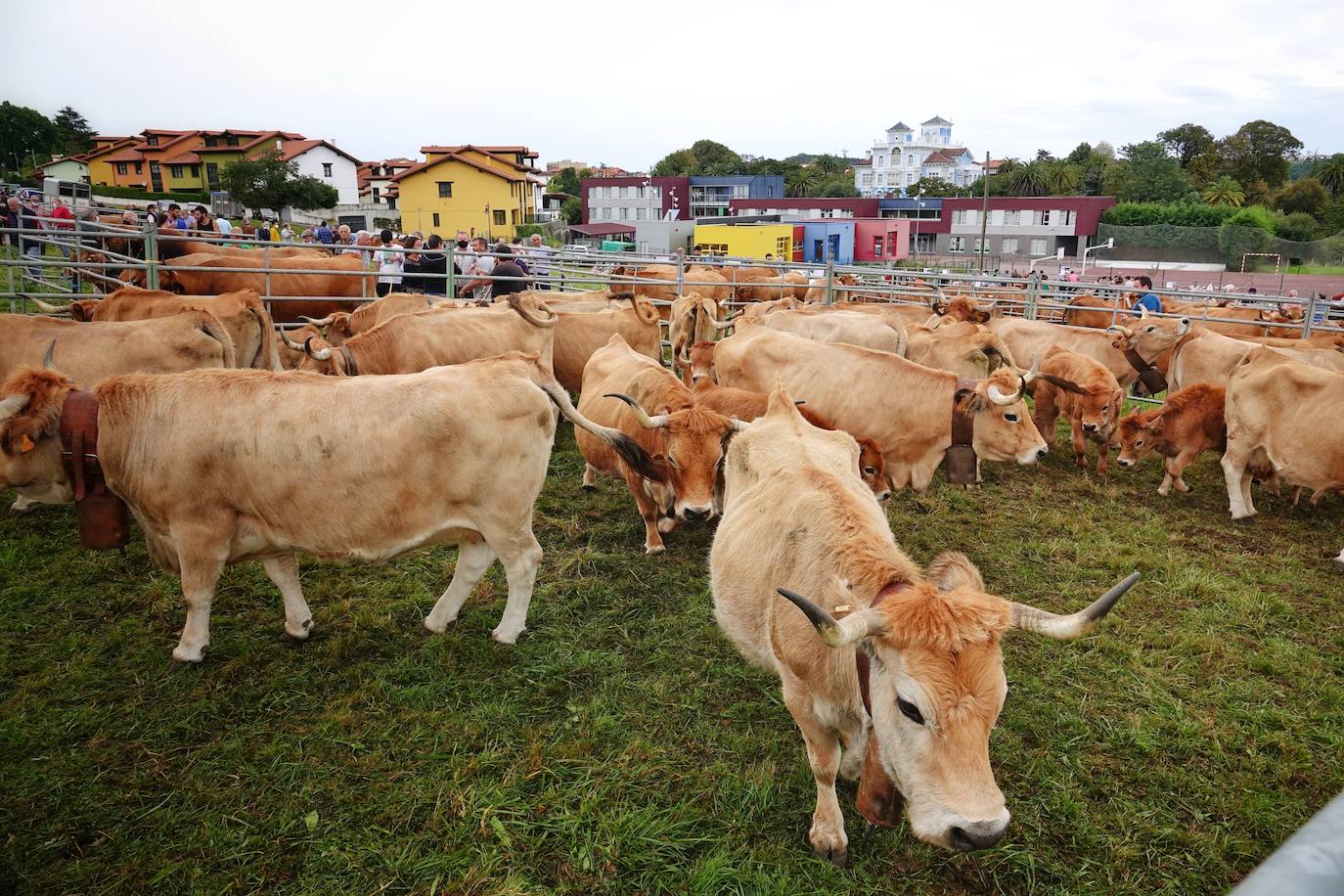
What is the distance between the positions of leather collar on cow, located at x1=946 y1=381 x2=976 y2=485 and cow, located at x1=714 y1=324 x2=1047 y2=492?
7cm

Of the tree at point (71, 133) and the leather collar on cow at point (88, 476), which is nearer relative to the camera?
the leather collar on cow at point (88, 476)

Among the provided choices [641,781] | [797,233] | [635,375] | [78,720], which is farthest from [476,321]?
[797,233]

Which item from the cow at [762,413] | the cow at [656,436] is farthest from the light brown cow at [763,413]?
the cow at [656,436]

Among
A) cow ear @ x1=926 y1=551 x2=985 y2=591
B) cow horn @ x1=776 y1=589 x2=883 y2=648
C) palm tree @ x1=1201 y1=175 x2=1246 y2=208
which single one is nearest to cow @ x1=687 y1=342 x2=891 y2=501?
cow ear @ x1=926 y1=551 x2=985 y2=591

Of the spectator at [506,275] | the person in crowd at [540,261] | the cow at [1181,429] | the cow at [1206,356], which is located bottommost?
the cow at [1181,429]

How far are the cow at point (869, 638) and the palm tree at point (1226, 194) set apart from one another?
72.5 m

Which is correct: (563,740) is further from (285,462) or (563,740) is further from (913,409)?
(913,409)

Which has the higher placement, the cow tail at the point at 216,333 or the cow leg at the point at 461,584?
the cow tail at the point at 216,333

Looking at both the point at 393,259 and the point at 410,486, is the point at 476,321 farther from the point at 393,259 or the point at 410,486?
the point at 393,259

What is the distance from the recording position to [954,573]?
3.01 meters

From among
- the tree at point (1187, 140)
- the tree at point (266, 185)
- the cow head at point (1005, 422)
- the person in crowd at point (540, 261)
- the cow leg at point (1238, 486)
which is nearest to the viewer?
the cow head at point (1005, 422)

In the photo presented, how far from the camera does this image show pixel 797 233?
43.8 metres

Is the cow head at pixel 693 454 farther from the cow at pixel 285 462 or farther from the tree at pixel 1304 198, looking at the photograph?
the tree at pixel 1304 198

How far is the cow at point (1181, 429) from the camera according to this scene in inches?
329
